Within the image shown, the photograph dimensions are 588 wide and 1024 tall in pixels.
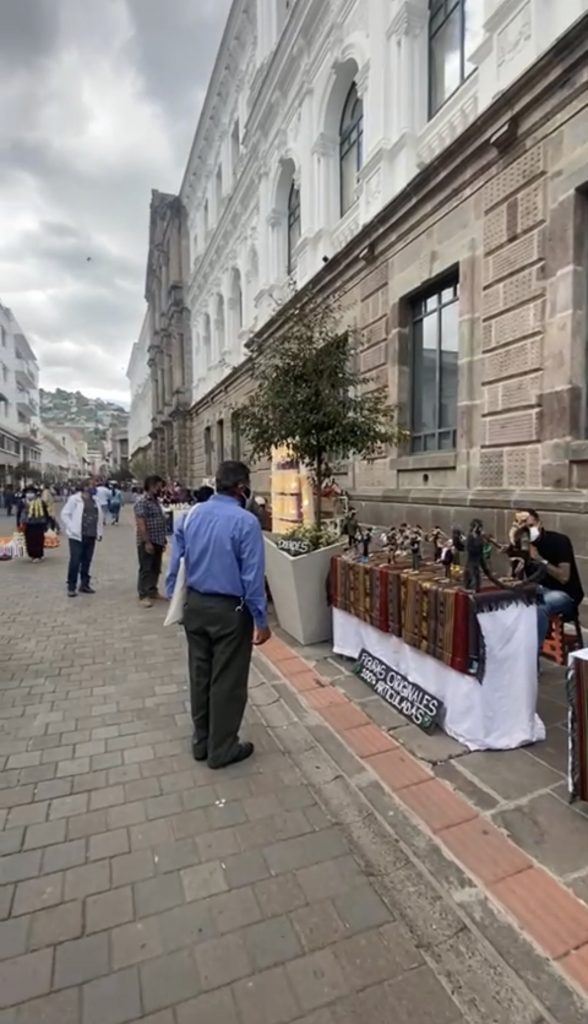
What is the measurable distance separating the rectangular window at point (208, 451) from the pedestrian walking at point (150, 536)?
17.2 m

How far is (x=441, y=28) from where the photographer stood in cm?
794

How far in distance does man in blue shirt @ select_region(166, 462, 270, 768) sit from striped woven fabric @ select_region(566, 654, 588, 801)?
1.67m

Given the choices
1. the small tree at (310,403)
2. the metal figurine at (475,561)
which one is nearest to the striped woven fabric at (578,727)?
the metal figurine at (475,561)

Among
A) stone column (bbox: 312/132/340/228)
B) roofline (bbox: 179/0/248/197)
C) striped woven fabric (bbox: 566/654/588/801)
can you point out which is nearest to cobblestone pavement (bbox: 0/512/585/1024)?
striped woven fabric (bbox: 566/654/588/801)

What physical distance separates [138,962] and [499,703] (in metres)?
2.36

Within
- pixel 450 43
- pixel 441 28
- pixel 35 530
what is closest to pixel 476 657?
pixel 450 43

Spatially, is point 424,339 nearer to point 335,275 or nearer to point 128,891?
point 335,275

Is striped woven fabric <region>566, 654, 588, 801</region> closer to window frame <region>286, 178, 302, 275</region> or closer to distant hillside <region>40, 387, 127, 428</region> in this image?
window frame <region>286, 178, 302, 275</region>

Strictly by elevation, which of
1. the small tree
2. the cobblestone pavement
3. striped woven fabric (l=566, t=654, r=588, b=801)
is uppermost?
the small tree

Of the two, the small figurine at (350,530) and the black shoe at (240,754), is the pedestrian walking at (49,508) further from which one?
the black shoe at (240,754)

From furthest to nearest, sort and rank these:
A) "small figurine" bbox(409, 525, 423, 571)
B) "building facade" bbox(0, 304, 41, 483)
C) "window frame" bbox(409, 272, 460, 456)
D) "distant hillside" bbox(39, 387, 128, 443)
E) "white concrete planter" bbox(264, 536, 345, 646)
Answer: "distant hillside" bbox(39, 387, 128, 443)
"building facade" bbox(0, 304, 41, 483)
"window frame" bbox(409, 272, 460, 456)
"white concrete planter" bbox(264, 536, 345, 646)
"small figurine" bbox(409, 525, 423, 571)

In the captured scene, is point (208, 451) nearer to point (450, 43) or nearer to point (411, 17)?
point (411, 17)

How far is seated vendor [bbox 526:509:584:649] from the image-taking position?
14.6ft

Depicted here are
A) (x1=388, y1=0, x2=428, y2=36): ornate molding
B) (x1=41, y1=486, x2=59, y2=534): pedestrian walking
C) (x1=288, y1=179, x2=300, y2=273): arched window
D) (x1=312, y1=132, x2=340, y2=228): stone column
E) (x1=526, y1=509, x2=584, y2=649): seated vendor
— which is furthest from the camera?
(x1=288, y1=179, x2=300, y2=273): arched window
